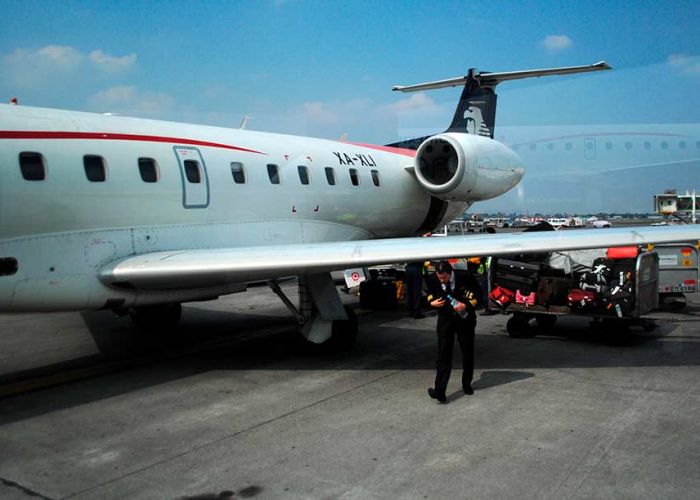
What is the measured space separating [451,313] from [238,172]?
13.5 ft

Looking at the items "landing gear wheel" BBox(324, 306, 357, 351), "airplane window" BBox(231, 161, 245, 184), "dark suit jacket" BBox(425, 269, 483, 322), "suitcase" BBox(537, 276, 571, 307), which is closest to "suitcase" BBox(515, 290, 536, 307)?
"suitcase" BBox(537, 276, 571, 307)

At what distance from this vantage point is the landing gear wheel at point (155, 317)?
446 inches

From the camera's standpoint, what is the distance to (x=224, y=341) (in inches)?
411

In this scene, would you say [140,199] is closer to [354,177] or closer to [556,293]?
[354,177]

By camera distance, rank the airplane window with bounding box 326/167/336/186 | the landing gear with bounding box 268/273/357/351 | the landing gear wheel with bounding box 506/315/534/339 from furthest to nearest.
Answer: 1. the airplane window with bounding box 326/167/336/186
2. the landing gear wheel with bounding box 506/315/534/339
3. the landing gear with bounding box 268/273/357/351

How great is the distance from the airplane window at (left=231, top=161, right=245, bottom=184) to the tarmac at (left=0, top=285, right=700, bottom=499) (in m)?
2.58

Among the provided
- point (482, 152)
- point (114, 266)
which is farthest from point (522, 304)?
point (114, 266)

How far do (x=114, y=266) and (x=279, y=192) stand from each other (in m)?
3.21

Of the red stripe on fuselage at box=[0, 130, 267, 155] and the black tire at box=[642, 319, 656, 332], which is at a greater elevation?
the red stripe on fuselage at box=[0, 130, 267, 155]

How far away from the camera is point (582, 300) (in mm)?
9531

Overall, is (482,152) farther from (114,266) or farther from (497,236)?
(114,266)

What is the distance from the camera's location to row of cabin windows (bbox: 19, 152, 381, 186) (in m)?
Result: 6.95

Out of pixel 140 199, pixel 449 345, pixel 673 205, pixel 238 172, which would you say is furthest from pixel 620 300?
pixel 673 205

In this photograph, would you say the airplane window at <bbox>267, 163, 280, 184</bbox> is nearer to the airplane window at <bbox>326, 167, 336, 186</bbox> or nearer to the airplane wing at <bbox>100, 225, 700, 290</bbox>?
the airplane window at <bbox>326, 167, 336, 186</bbox>
